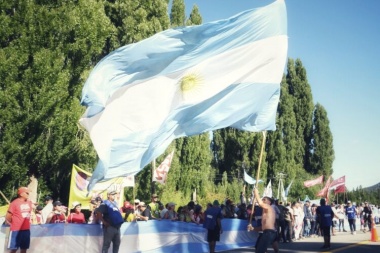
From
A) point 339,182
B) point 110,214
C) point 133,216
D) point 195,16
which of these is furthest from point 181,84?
point 195,16

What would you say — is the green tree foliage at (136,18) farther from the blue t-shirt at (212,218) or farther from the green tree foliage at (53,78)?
the blue t-shirt at (212,218)

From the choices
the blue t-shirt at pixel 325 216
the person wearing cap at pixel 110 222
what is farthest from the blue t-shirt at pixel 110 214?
the blue t-shirt at pixel 325 216

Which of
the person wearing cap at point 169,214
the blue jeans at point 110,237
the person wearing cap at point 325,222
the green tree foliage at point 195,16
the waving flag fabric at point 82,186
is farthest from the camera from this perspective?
the green tree foliage at point 195,16

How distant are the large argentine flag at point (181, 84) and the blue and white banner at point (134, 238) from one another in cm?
304

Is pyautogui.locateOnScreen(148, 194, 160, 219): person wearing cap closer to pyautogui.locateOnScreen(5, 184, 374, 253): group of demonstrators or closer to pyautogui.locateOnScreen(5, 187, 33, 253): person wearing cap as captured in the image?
pyautogui.locateOnScreen(5, 184, 374, 253): group of demonstrators

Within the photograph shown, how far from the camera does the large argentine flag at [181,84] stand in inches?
469

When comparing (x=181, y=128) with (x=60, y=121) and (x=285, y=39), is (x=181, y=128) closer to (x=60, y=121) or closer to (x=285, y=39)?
(x=285, y=39)

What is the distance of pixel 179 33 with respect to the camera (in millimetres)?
12305

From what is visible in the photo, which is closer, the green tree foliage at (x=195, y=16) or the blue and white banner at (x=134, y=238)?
the blue and white banner at (x=134, y=238)

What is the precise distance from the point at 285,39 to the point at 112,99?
4850 mm

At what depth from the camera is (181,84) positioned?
41.4ft

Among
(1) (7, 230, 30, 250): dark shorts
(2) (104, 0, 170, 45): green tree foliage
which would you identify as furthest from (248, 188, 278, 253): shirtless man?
(2) (104, 0, 170, 45): green tree foliage

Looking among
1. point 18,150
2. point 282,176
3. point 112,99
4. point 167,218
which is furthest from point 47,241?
point 282,176

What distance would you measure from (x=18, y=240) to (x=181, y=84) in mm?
5415
